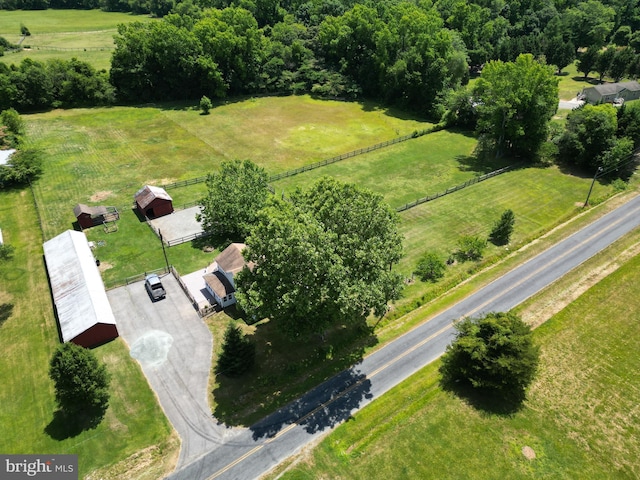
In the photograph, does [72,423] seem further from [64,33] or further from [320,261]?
[64,33]

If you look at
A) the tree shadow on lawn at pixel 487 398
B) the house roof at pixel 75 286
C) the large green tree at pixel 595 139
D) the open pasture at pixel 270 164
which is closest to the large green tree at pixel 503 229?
the open pasture at pixel 270 164

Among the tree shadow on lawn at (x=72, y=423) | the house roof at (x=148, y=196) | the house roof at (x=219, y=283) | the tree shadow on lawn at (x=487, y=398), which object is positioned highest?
the house roof at (x=148, y=196)

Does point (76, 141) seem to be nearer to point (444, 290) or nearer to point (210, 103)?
point (210, 103)

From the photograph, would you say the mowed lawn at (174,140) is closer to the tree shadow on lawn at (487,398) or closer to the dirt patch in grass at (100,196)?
the dirt patch in grass at (100,196)

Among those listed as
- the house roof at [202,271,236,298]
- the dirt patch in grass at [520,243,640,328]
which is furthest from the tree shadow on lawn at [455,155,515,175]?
the house roof at [202,271,236,298]

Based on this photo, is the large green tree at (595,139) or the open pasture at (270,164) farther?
the large green tree at (595,139)

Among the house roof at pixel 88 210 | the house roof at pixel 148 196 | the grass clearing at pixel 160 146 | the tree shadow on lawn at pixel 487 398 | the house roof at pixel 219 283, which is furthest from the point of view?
the house roof at pixel 148 196

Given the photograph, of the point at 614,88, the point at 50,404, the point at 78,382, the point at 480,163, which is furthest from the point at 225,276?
the point at 614,88
